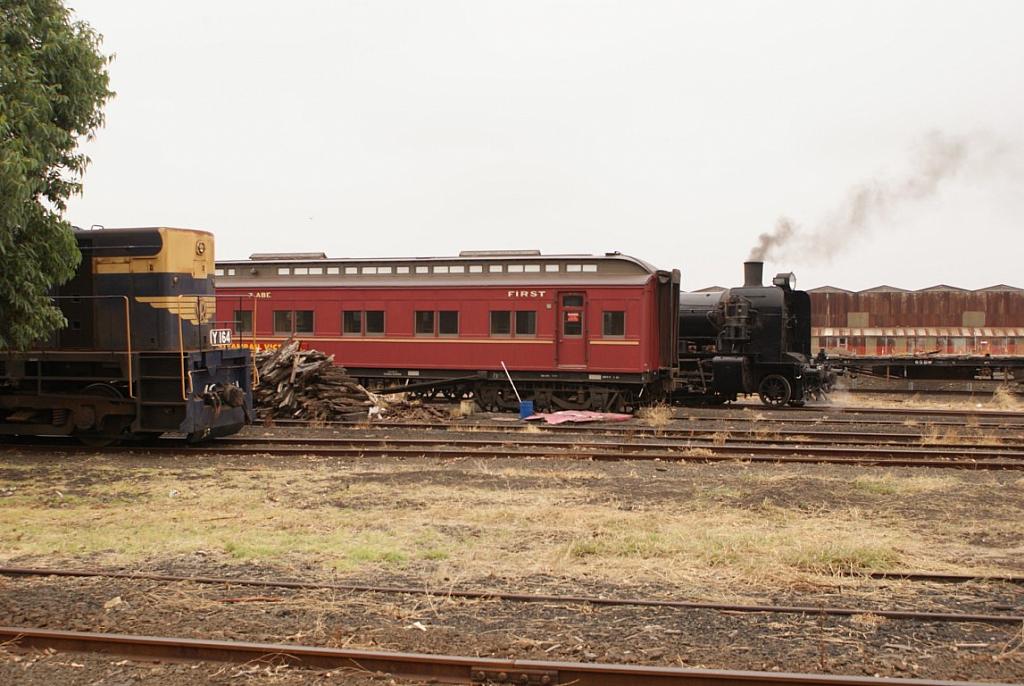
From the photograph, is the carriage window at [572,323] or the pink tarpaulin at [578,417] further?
the carriage window at [572,323]

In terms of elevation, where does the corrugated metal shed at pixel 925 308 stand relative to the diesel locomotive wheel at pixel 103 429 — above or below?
above

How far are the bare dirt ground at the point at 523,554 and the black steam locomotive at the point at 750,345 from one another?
30.5 ft

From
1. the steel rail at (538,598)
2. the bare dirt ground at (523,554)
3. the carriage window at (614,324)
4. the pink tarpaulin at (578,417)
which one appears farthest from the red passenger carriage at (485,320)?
the steel rail at (538,598)

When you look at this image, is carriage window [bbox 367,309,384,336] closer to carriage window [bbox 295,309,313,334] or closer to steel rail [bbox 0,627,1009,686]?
carriage window [bbox 295,309,313,334]

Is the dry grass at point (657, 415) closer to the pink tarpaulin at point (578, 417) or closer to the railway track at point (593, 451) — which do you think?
the pink tarpaulin at point (578, 417)

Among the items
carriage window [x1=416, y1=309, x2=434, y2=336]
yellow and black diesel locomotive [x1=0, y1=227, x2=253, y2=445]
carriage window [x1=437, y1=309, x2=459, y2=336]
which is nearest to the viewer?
yellow and black diesel locomotive [x1=0, y1=227, x2=253, y2=445]

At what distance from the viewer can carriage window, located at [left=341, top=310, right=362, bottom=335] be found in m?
20.5

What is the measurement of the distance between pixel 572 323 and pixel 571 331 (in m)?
0.18

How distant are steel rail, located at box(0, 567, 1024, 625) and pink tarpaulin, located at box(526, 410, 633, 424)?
10843mm

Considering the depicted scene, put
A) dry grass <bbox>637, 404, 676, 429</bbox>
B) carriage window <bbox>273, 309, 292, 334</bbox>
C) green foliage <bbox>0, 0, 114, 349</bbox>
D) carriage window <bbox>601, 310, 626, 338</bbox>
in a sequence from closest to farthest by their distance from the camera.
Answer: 1. green foliage <bbox>0, 0, 114, 349</bbox>
2. dry grass <bbox>637, 404, 676, 429</bbox>
3. carriage window <bbox>601, 310, 626, 338</bbox>
4. carriage window <bbox>273, 309, 292, 334</bbox>

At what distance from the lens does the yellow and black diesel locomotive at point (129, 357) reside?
1320 cm

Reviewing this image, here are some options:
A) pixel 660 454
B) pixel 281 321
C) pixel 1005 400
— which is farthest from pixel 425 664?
pixel 1005 400

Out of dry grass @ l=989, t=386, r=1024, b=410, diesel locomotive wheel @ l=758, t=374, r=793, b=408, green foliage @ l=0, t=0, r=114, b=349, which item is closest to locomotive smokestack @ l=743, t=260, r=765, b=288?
diesel locomotive wheel @ l=758, t=374, r=793, b=408

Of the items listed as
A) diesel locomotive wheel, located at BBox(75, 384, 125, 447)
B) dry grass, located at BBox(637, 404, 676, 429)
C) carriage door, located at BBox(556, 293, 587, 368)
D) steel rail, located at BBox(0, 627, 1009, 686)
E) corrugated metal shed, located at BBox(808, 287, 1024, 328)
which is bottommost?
steel rail, located at BBox(0, 627, 1009, 686)
